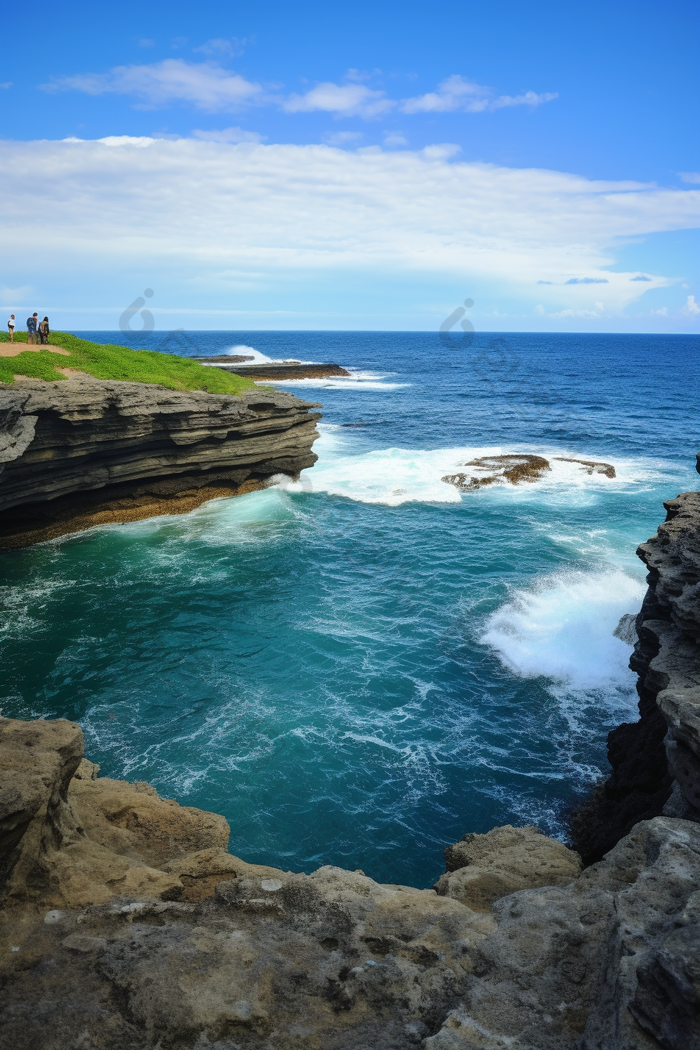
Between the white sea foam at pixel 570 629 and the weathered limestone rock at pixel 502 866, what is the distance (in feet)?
27.8

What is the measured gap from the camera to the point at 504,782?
14.7 metres

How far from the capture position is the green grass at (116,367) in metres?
25.0

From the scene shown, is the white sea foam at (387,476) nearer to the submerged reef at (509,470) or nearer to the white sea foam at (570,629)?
the submerged reef at (509,470)

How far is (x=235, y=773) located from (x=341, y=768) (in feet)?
7.64

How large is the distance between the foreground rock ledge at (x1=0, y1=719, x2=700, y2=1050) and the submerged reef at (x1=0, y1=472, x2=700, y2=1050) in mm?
19

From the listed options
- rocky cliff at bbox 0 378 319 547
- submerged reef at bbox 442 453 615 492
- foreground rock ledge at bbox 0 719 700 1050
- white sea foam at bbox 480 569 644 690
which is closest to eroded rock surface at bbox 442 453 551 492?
submerged reef at bbox 442 453 615 492

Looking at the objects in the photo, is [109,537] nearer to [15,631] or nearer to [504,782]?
[15,631]

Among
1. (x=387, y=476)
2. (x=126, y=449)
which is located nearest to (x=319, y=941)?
(x=126, y=449)

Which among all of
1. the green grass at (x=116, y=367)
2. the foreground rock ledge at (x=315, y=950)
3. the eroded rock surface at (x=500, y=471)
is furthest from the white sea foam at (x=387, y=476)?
the foreground rock ledge at (x=315, y=950)

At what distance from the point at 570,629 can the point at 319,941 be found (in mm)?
15619

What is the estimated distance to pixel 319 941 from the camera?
22.4 feet

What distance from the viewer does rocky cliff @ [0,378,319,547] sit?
23109mm

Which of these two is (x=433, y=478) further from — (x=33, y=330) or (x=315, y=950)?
(x=315, y=950)

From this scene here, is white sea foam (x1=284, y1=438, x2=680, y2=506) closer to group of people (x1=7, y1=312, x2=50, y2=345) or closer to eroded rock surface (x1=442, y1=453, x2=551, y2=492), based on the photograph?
eroded rock surface (x1=442, y1=453, x2=551, y2=492)
